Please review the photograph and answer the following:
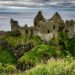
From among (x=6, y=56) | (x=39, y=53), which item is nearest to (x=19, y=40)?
(x=6, y=56)

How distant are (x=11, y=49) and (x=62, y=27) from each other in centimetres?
1043

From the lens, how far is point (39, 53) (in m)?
80.1

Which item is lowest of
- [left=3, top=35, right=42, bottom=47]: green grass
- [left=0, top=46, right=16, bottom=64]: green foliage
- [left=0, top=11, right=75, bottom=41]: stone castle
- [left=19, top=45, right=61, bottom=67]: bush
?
[left=0, top=46, right=16, bottom=64]: green foliage

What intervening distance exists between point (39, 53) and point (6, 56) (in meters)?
8.35

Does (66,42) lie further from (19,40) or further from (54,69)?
(54,69)

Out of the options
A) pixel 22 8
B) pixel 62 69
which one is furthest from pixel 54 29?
pixel 22 8

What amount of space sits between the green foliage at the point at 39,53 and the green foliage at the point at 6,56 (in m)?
2.88

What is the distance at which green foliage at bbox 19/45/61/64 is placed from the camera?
7825 cm

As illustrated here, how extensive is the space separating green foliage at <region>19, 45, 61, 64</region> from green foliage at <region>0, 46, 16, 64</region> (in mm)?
2882

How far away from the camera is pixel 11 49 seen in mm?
88750

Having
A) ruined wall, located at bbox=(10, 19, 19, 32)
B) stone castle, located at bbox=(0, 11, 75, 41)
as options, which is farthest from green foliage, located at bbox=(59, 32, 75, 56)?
ruined wall, located at bbox=(10, 19, 19, 32)

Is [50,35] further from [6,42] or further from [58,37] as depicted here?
[6,42]

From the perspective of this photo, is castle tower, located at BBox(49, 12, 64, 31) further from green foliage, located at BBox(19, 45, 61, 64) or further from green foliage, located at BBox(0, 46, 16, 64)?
green foliage, located at BBox(0, 46, 16, 64)

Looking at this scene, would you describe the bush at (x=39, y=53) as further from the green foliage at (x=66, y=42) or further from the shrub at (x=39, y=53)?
the green foliage at (x=66, y=42)
